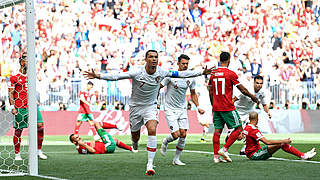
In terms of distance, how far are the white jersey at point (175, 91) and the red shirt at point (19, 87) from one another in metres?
2.70

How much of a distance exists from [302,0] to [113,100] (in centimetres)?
1220

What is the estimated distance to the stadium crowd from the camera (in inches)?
958

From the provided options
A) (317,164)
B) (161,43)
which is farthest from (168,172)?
(161,43)

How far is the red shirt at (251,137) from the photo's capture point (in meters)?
10.6

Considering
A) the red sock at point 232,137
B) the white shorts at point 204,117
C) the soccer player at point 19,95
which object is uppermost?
the soccer player at point 19,95

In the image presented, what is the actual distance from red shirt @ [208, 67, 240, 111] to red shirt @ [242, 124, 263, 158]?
478 millimetres

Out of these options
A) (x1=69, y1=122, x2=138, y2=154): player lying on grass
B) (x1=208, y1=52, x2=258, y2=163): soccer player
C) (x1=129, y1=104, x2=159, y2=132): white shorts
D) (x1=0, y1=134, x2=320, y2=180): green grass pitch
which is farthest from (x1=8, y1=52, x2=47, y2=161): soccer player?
(x1=208, y1=52, x2=258, y2=163): soccer player

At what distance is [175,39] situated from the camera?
88.4 ft

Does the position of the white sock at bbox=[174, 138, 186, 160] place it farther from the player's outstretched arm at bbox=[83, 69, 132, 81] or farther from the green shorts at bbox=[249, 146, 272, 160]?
the player's outstretched arm at bbox=[83, 69, 132, 81]

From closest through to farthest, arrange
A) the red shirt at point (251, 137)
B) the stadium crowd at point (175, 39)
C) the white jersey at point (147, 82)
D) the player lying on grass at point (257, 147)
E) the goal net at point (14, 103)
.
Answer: the white jersey at point (147, 82) → the goal net at point (14, 103) → the player lying on grass at point (257, 147) → the red shirt at point (251, 137) → the stadium crowd at point (175, 39)

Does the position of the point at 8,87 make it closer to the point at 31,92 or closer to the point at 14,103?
the point at 14,103

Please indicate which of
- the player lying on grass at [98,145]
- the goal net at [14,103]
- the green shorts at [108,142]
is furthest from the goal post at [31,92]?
the green shorts at [108,142]

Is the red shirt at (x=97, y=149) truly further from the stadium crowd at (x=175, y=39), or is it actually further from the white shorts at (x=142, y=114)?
the stadium crowd at (x=175, y=39)

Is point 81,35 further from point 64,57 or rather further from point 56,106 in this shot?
point 56,106
